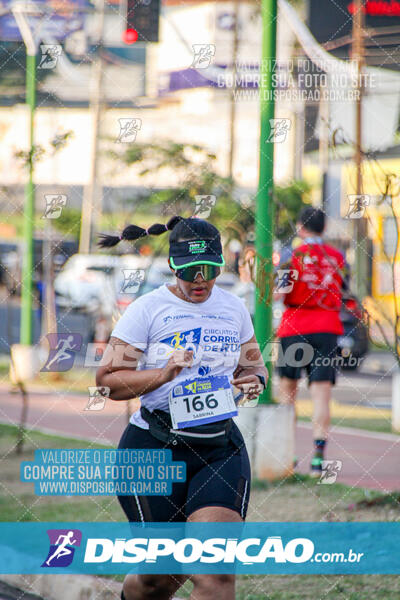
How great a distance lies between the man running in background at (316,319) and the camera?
7332 millimetres

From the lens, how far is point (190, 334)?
4.15m

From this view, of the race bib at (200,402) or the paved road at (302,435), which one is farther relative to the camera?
the paved road at (302,435)

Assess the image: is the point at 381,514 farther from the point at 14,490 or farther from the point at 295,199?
the point at 295,199

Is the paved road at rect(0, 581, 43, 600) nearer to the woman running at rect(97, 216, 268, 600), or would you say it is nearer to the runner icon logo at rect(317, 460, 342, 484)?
the woman running at rect(97, 216, 268, 600)

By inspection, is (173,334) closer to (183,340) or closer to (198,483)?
(183,340)

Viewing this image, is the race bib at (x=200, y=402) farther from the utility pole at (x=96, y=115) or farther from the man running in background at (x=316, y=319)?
the utility pole at (x=96, y=115)

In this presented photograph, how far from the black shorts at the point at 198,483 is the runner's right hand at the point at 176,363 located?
0.29 meters

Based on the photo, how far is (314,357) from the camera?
295 inches

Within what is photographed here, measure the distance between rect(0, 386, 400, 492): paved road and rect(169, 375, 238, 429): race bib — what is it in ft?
10.8

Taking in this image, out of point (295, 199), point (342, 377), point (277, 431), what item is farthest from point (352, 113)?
point (277, 431)

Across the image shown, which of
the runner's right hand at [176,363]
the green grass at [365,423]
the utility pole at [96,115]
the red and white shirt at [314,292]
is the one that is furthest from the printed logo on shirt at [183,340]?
the utility pole at [96,115]

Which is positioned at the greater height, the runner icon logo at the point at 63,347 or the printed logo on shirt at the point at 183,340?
the printed logo on shirt at the point at 183,340

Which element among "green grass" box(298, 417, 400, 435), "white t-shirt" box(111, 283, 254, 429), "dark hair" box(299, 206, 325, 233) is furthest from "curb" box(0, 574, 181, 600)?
"green grass" box(298, 417, 400, 435)

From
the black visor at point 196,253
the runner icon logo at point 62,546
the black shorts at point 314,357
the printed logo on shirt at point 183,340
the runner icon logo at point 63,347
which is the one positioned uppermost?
the black visor at point 196,253
